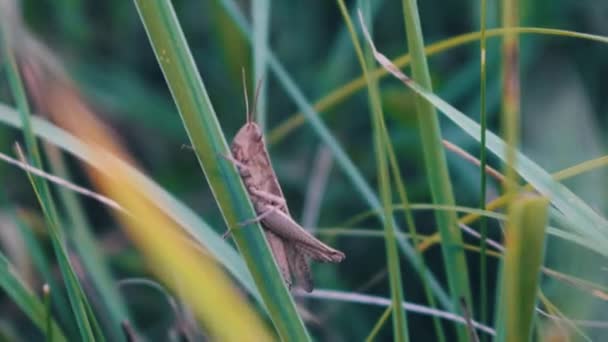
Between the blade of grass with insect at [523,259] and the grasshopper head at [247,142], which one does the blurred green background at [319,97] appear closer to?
the grasshopper head at [247,142]

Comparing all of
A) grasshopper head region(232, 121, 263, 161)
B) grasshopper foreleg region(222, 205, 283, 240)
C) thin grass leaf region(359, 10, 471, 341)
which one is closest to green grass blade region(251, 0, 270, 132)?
grasshopper head region(232, 121, 263, 161)

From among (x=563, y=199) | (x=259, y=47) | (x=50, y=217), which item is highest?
(x=259, y=47)

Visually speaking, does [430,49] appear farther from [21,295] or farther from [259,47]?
[21,295]

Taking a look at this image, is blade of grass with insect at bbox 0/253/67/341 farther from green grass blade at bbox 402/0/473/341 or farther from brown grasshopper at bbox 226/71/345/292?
green grass blade at bbox 402/0/473/341

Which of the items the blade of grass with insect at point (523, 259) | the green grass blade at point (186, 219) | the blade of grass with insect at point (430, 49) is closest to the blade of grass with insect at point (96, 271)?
the green grass blade at point (186, 219)

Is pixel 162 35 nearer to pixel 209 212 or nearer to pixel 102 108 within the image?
pixel 209 212

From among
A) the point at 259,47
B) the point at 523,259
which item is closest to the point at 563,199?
the point at 523,259

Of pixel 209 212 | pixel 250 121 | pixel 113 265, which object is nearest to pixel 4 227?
pixel 113 265
